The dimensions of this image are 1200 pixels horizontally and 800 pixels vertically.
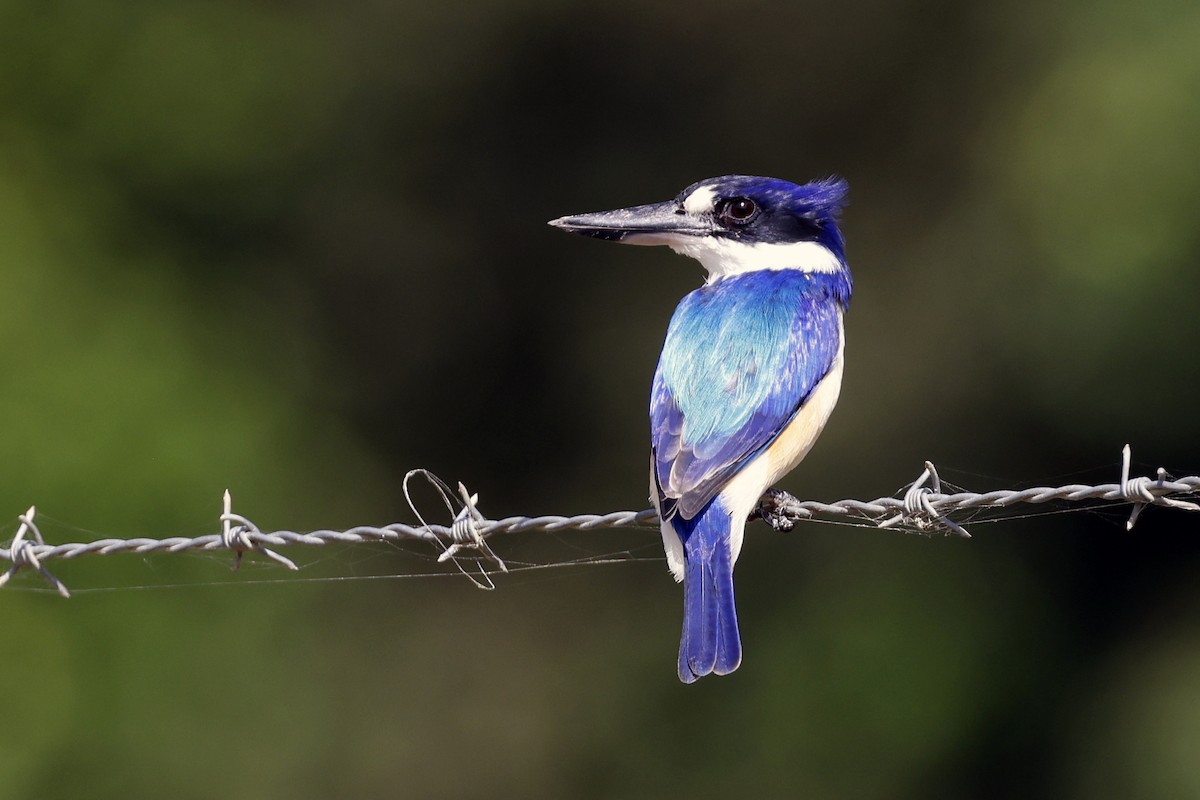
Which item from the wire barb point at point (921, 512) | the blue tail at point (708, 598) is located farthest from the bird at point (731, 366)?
the wire barb point at point (921, 512)

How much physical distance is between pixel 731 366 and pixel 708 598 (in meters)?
0.65

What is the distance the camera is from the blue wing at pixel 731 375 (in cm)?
339

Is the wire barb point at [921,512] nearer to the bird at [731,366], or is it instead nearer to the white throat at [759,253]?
the bird at [731,366]

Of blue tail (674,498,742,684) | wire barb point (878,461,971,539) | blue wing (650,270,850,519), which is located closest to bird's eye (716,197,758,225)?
blue wing (650,270,850,519)

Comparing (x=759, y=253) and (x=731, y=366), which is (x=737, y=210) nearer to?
(x=759, y=253)

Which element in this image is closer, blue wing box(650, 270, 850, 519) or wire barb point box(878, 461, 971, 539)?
wire barb point box(878, 461, 971, 539)

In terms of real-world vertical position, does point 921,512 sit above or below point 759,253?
below

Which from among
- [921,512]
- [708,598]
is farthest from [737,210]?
[921,512]

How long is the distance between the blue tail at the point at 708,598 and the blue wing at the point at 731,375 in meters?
0.08

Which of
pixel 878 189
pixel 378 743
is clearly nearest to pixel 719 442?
pixel 378 743

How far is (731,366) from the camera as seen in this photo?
3639 millimetres

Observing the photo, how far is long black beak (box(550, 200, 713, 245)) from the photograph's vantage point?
13.9 ft

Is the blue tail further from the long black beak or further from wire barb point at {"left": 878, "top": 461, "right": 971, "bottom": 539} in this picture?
the long black beak

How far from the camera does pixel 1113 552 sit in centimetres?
694
